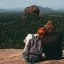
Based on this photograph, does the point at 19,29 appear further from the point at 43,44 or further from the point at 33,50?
the point at 33,50

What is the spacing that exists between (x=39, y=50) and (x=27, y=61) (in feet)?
1.25

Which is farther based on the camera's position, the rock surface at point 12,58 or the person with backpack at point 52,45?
the person with backpack at point 52,45

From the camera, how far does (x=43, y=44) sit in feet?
30.2

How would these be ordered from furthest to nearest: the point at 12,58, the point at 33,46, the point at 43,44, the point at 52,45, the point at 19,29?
1. the point at 19,29
2. the point at 12,58
3. the point at 52,45
4. the point at 43,44
5. the point at 33,46

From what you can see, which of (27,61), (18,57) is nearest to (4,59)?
(18,57)

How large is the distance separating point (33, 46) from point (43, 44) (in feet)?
0.93

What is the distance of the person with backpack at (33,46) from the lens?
9.01 metres

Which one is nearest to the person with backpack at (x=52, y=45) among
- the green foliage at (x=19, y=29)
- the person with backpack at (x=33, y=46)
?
the person with backpack at (x=33, y=46)

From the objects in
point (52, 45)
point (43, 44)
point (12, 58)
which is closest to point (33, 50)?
point (43, 44)

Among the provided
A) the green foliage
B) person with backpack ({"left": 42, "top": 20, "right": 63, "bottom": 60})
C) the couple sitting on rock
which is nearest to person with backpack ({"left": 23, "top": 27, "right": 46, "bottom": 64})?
the couple sitting on rock

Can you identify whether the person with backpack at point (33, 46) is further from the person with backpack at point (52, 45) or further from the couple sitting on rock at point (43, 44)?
the person with backpack at point (52, 45)

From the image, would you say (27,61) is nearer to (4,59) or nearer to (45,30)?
(45,30)

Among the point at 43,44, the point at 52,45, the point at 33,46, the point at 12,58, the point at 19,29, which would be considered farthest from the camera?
the point at 19,29

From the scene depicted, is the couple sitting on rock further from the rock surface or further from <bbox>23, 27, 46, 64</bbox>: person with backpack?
the rock surface
